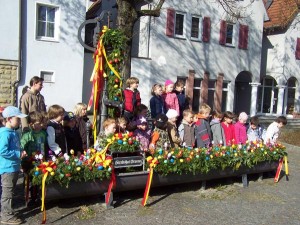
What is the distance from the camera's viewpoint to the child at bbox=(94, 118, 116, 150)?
6118mm

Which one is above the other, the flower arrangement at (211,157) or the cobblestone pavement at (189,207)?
the flower arrangement at (211,157)

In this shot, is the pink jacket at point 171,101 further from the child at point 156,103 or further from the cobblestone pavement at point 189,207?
the cobblestone pavement at point 189,207

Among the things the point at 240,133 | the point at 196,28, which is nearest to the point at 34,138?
the point at 240,133

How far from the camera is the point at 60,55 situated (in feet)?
55.8

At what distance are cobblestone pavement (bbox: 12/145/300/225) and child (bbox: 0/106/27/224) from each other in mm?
302

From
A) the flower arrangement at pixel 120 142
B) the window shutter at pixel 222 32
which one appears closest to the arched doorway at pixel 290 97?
the window shutter at pixel 222 32

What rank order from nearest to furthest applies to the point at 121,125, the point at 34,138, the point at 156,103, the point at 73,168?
the point at 73,168, the point at 34,138, the point at 121,125, the point at 156,103

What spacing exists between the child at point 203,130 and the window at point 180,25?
1323 cm

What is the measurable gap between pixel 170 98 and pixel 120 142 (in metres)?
3.09

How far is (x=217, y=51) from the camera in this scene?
73.4ft

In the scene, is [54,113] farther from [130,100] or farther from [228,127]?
[228,127]

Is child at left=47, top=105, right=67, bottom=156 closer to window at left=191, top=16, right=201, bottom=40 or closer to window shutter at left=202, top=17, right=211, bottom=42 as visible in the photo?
window at left=191, top=16, right=201, bottom=40

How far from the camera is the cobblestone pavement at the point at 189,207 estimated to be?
5.57 metres

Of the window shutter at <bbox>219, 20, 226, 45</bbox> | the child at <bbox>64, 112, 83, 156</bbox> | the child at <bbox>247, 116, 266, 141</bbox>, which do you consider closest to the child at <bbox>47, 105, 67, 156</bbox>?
the child at <bbox>64, 112, 83, 156</bbox>
